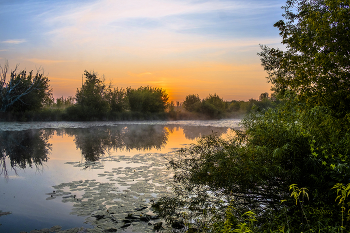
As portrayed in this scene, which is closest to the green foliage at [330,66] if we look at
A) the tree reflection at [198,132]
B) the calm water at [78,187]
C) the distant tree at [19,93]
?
the calm water at [78,187]

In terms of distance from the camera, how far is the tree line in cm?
3443

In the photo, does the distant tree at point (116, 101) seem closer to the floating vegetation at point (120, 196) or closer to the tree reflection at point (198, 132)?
the tree reflection at point (198, 132)

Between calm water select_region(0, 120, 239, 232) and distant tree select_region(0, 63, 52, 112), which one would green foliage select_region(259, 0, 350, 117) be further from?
distant tree select_region(0, 63, 52, 112)

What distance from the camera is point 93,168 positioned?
363 inches

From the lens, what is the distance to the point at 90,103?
1550 inches

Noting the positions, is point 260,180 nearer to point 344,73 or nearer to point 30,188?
point 344,73

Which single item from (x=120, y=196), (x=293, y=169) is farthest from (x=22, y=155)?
(x=293, y=169)

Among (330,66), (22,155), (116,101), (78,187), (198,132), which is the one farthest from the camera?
(116,101)

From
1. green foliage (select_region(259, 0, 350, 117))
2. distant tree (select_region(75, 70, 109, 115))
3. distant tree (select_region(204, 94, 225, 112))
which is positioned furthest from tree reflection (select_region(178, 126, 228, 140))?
distant tree (select_region(204, 94, 225, 112))

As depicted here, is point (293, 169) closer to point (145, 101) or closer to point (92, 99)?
point (92, 99)

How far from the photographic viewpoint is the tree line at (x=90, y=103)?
113 feet

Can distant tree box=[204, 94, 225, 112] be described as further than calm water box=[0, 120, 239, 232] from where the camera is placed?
Yes

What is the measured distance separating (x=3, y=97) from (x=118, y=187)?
33.9m

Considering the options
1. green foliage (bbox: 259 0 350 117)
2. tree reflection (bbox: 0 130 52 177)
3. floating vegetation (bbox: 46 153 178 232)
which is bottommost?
floating vegetation (bbox: 46 153 178 232)
